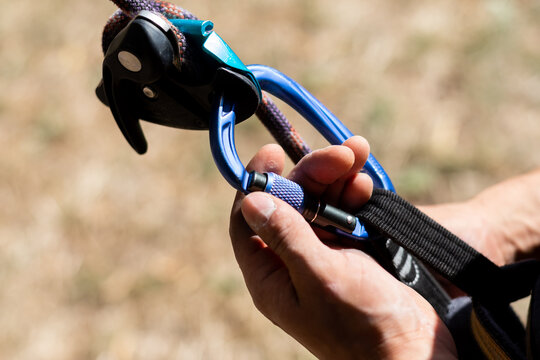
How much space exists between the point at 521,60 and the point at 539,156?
0.56m

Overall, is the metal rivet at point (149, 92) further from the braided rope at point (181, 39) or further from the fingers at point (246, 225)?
the fingers at point (246, 225)

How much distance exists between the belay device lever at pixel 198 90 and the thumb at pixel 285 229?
29mm

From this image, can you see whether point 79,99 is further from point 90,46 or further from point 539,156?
point 539,156

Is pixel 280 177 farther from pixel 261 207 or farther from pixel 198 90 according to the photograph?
pixel 198 90

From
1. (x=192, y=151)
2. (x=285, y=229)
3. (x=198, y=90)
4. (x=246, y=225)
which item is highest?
(x=198, y=90)

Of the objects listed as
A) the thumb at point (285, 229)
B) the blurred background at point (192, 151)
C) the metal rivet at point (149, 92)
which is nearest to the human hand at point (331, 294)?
the thumb at point (285, 229)

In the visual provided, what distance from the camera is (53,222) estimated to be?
7.38 ft

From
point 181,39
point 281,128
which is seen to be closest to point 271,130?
point 281,128

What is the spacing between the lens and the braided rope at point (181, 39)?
2.86 ft

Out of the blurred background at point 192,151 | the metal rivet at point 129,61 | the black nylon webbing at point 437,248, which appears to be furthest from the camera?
the blurred background at point 192,151

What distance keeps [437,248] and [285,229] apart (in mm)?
311

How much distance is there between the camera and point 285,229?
0.90 meters

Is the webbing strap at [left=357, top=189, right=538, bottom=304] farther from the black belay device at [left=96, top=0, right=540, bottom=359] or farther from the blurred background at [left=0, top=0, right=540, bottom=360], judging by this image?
the blurred background at [left=0, top=0, right=540, bottom=360]

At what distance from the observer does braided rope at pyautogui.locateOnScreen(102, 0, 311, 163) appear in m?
0.87
